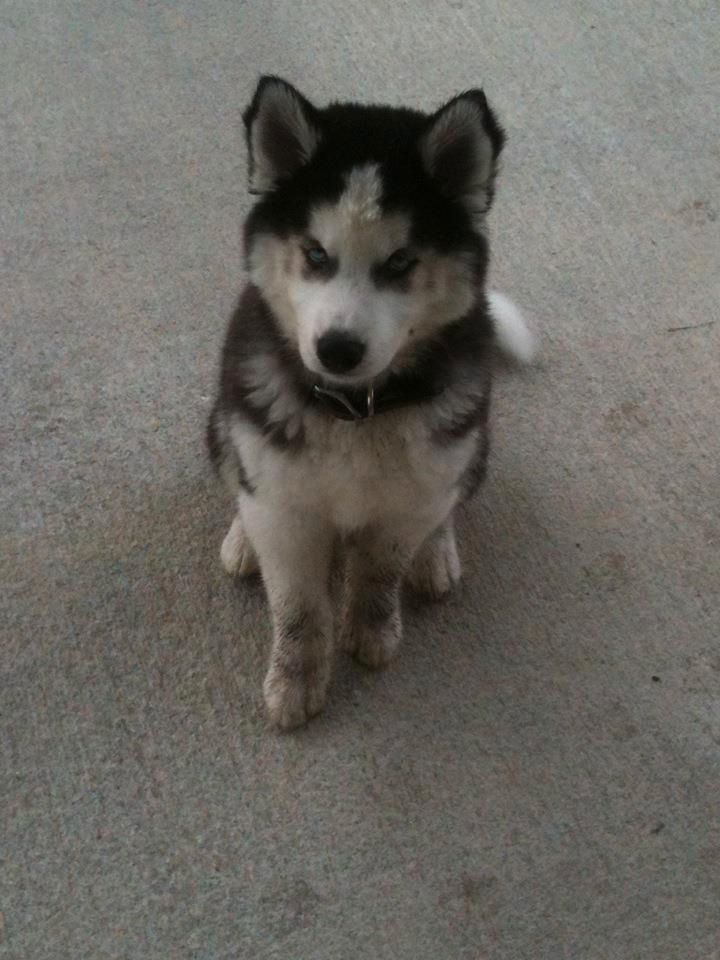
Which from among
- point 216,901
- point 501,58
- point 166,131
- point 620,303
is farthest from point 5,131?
point 216,901

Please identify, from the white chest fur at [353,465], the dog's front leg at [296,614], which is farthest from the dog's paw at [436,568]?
the white chest fur at [353,465]

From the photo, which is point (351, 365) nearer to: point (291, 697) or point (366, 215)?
point (366, 215)

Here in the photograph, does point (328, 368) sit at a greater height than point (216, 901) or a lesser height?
greater

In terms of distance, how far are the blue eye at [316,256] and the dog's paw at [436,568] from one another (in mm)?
614

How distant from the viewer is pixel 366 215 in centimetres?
119

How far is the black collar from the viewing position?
4.43 feet

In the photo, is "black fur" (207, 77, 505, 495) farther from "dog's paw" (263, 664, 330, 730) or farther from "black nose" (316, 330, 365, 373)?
"dog's paw" (263, 664, 330, 730)

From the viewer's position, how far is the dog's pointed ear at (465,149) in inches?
46.8

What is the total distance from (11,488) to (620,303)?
54.1 inches

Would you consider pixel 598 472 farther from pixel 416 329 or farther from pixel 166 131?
pixel 166 131

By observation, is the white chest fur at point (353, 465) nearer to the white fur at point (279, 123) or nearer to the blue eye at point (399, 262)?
the blue eye at point (399, 262)

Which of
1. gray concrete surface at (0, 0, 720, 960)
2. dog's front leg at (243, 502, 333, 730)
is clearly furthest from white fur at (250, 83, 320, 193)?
gray concrete surface at (0, 0, 720, 960)

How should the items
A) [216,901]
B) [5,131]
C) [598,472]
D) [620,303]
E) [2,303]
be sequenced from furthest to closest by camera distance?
[5,131]
[620,303]
[2,303]
[598,472]
[216,901]

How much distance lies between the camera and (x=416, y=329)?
4.26 ft
